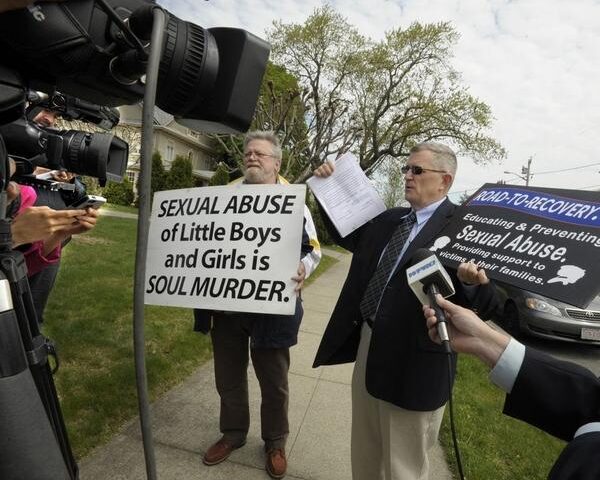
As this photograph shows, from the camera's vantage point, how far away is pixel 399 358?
6.72 ft

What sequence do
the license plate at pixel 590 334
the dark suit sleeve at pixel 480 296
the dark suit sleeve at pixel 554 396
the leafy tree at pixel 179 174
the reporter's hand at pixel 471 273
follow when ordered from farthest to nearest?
the leafy tree at pixel 179 174
the license plate at pixel 590 334
the dark suit sleeve at pixel 480 296
the reporter's hand at pixel 471 273
the dark suit sleeve at pixel 554 396

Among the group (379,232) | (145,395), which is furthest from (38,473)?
(379,232)

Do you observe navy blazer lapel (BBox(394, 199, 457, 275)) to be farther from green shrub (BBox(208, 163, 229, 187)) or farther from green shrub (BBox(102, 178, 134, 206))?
green shrub (BBox(102, 178, 134, 206))

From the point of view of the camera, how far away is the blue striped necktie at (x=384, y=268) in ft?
7.36

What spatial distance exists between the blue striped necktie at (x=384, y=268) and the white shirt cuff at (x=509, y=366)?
995 millimetres

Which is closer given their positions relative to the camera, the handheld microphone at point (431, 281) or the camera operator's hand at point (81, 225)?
the handheld microphone at point (431, 281)

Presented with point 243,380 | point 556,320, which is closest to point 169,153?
point 556,320

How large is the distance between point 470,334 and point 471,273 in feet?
1.31

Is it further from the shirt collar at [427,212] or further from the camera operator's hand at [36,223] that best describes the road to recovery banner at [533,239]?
the camera operator's hand at [36,223]

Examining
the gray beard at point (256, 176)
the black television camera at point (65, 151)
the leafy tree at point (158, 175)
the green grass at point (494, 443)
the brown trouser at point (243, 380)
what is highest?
the black television camera at point (65, 151)

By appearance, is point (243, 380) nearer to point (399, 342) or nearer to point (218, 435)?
point (218, 435)

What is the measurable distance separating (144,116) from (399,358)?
1.58 m

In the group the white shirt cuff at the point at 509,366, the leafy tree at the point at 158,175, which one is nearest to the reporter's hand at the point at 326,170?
the white shirt cuff at the point at 509,366

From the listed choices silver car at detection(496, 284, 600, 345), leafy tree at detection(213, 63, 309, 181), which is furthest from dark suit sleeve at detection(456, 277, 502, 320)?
leafy tree at detection(213, 63, 309, 181)
